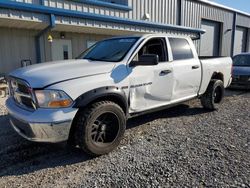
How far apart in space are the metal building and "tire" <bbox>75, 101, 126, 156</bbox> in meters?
6.25

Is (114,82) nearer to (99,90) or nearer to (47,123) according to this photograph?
(99,90)

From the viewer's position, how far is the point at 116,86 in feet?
13.0

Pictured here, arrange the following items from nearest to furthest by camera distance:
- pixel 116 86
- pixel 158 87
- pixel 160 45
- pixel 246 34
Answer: pixel 116 86, pixel 158 87, pixel 160 45, pixel 246 34

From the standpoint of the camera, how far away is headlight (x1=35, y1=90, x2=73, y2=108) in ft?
11.0

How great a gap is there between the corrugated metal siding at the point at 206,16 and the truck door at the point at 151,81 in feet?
45.3

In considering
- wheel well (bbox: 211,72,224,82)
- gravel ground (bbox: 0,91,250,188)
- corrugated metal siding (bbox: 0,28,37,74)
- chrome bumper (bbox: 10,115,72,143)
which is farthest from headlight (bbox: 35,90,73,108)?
corrugated metal siding (bbox: 0,28,37,74)

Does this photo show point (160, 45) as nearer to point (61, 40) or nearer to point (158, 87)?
point (158, 87)

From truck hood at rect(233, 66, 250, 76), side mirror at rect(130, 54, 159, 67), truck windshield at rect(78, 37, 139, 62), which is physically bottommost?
truck hood at rect(233, 66, 250, 76)

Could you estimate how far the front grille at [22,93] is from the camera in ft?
11.5

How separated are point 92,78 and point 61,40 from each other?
888cm

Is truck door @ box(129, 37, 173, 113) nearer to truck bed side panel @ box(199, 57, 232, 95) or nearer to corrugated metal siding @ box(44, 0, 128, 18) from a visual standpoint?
truck bed side panel @ box(199, 57, 232, 95)

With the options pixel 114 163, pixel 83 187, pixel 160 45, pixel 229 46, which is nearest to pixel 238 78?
pixel 160 45

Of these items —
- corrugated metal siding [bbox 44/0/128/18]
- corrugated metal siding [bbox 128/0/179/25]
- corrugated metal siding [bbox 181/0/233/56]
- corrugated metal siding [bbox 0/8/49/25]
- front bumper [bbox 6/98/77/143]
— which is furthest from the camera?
corrugated metal siding [bbox 181/0/233/56]

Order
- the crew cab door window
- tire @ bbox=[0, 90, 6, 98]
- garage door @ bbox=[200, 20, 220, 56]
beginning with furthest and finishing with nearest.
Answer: garage door @ bbox=[200, 20, 220, 56]
tire @ bbox=[0, 90, 6, 98]
the crew cab door window
